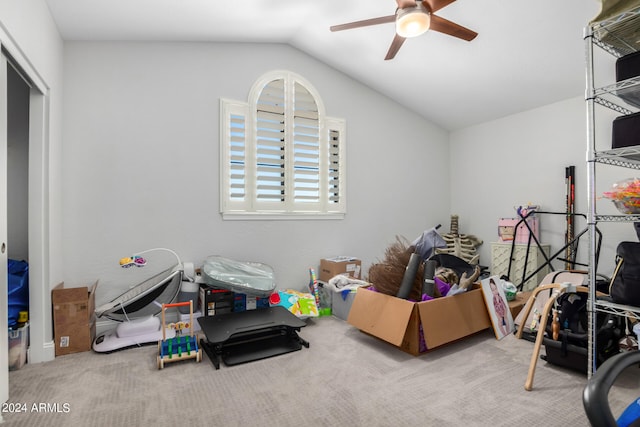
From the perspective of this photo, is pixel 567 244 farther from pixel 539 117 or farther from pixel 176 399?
pixel 176 399

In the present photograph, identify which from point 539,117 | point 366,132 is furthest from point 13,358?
point 539,117

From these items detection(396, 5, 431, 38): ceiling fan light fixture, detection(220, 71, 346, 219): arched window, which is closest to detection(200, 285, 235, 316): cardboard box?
detection(220, 71, 346, 219): arched window

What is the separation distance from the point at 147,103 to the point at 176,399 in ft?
8.55

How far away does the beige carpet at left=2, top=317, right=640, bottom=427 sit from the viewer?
5.56 feet

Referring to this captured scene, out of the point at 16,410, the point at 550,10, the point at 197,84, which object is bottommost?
the point at 16,410

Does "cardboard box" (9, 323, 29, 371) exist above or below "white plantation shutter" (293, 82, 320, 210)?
below

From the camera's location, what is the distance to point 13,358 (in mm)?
2189

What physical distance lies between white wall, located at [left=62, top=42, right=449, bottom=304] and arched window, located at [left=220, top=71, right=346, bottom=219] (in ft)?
0.39

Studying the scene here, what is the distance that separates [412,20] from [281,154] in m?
1.96

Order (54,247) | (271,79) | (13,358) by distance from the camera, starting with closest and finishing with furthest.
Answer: (13,358), (54,247), (271,79)

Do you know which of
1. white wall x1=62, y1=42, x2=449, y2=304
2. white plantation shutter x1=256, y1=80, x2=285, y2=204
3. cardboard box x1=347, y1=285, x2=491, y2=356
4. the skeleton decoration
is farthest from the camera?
the skeleton decoration

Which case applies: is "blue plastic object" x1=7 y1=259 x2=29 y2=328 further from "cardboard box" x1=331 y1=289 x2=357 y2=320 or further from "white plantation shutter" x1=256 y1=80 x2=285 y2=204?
"cardboard box" x1=331 y1=289 x2=357 y2=320

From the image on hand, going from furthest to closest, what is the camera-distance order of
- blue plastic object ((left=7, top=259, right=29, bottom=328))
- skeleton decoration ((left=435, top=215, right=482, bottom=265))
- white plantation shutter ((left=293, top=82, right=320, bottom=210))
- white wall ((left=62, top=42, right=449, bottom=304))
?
skeleton decoration ((left=435, top=215, right=482, bottom=265)) → white plantation shutter ((left=293, top=82, right=320, bottom=210)) → white wall ((left=62, top=42, right=449, bottom=304)) → blue plastic object ((left=7, top=259, right=29, bottom=328))

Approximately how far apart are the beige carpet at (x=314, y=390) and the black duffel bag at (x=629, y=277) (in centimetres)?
58
